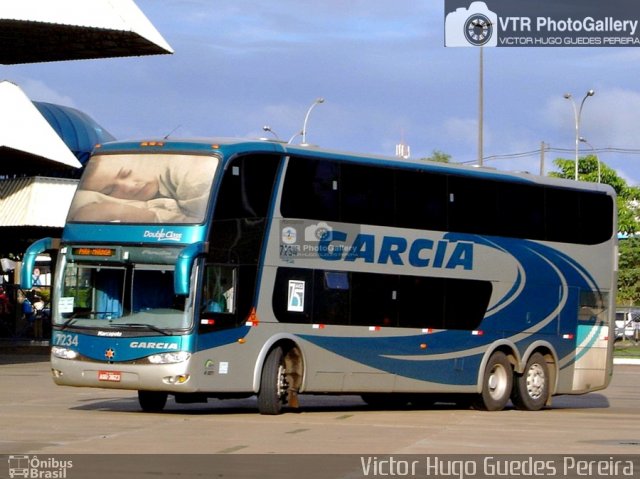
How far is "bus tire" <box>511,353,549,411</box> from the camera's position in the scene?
24.9 metres

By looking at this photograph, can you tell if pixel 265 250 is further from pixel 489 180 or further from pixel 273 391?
pixel 489 180

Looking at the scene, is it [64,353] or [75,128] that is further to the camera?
[75,128]

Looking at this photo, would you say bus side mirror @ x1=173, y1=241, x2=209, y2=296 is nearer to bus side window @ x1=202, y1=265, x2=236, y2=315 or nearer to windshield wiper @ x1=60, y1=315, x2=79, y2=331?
bus side window @ x1=202, y1=265, x2=236, y2=315

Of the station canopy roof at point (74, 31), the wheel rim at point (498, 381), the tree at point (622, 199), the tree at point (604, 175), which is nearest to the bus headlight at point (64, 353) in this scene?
the wheel rim at point (498, 381)

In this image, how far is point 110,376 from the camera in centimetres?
1959

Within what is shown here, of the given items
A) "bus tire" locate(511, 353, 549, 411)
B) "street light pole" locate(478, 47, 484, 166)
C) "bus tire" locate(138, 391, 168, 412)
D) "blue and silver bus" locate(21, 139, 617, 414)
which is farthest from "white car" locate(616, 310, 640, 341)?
"bus tire" locate(138, 391, 168, 412)

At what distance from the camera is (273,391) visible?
20469mm

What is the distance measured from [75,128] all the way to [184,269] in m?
34.0

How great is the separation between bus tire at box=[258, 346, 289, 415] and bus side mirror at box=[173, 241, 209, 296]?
2.06 metres

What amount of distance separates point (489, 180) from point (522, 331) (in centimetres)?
276

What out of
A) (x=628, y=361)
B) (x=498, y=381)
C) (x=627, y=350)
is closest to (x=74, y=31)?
(x=628, y=361)

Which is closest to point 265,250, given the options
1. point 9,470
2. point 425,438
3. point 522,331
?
point 425,438

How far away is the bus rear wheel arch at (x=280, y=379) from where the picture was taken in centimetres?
2044

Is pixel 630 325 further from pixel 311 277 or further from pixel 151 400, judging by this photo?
pixel 151 400
